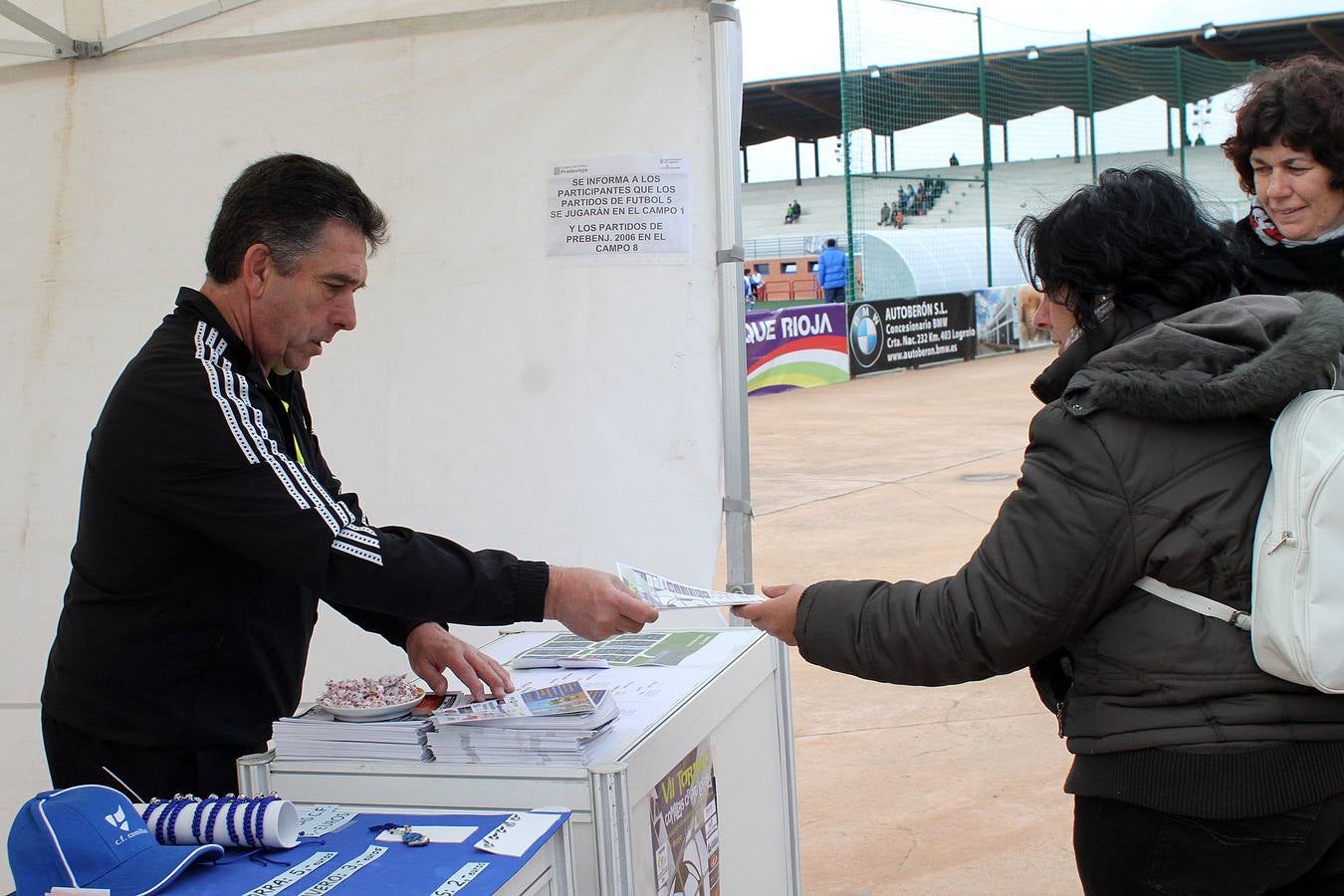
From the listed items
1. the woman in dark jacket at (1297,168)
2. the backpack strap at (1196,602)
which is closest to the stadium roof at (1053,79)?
the woman in dark jacket at (1297,168)

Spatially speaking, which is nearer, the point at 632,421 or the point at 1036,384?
the point at 1036,384

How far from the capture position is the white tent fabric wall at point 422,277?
3.02 meters

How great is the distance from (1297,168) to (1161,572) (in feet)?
4.03

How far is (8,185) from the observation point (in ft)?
10.9

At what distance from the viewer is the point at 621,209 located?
9.86ft

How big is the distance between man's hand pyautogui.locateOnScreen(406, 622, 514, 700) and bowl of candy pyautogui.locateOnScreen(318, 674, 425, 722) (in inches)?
3.2

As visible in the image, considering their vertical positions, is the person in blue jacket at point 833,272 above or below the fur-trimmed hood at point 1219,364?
above

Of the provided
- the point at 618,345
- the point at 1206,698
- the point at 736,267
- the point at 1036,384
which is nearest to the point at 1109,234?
the point at 1036,384

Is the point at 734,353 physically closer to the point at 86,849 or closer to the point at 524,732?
the point at 524,732

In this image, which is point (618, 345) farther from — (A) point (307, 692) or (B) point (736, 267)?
(A) point (307, 692)

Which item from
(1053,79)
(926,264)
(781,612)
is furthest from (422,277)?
(1053,79)

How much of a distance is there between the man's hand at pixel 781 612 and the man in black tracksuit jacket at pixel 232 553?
20cm

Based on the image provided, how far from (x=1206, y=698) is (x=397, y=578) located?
1127 mm

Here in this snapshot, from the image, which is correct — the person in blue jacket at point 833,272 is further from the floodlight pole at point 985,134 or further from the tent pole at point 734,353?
the tent pole at point 734,353
